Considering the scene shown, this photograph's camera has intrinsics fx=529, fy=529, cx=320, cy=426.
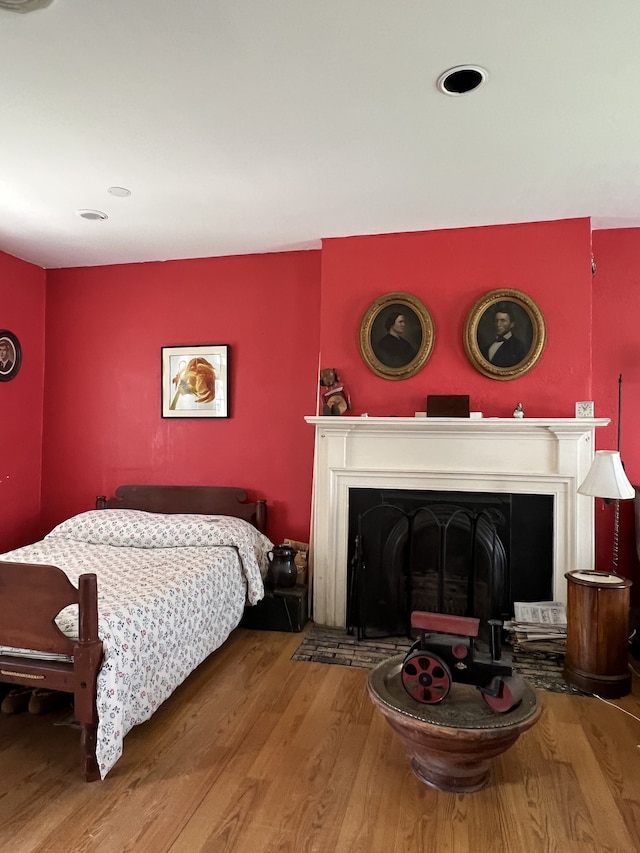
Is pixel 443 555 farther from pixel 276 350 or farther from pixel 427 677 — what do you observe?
pixel 276 350

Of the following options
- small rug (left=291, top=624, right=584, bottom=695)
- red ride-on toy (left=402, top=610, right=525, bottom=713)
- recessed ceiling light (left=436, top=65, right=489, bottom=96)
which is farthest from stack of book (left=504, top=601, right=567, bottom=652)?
recessed ceiling light (left=436, top=65, right=489, bottom=96)

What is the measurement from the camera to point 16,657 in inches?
82.8

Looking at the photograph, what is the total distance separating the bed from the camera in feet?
6.56

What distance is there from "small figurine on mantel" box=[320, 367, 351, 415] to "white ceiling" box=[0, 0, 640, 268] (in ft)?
3.14

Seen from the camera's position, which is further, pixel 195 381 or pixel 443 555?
pixel 195 381

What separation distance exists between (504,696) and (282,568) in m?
1.87

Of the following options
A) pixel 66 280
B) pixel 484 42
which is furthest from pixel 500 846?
pixel 66 280

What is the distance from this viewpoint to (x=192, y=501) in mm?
3965

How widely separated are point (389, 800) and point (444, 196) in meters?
2.84

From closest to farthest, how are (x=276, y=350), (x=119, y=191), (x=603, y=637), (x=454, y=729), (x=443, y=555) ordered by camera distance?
(x=454, y=729) → (x=603, y=637) → (x=119, y=191) → (x=443, y=555) → (x=276, y=350)

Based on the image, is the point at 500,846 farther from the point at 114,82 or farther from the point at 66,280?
the point at 66,280

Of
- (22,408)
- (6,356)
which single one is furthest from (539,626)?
(6,356)

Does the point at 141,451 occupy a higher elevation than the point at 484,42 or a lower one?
lower

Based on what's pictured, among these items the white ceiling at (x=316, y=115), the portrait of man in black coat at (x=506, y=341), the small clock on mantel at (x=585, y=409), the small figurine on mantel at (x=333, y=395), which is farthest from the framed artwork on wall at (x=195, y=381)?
the small clock on mantel at (x=585, y=409)
